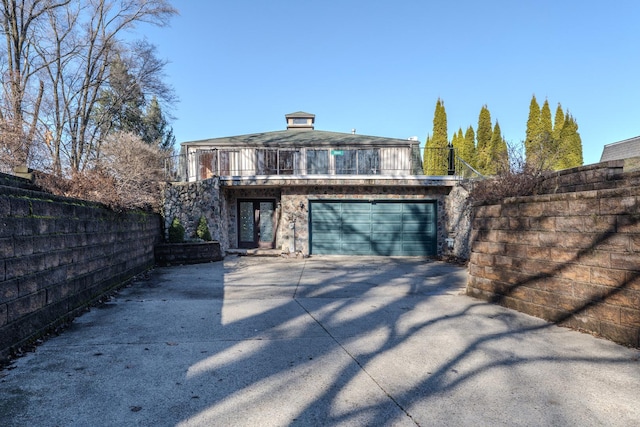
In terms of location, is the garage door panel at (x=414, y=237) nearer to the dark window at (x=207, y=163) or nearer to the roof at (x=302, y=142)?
the roof at (x=302, y=142)

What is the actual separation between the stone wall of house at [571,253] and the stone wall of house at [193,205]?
9978 mm

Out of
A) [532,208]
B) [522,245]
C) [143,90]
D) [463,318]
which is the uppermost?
[143,90]

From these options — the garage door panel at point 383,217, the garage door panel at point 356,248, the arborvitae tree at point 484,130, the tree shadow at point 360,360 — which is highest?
the arborvitae tree at point 484,130

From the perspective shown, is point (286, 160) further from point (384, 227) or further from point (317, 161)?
point (384, 227)

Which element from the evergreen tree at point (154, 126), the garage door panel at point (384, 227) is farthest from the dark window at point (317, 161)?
the evergreen tree at point (154, 126)

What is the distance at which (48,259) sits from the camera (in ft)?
14.4

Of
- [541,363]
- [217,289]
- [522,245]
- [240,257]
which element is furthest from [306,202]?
[541,363]

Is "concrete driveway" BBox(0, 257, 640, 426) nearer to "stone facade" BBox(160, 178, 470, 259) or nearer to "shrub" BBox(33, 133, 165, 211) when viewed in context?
"shrub" BBox(33, 133, 165, 211)

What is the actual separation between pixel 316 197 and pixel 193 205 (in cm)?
473

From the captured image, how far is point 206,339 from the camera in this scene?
414 cm

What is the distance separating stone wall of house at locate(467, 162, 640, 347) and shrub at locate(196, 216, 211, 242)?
9.37m

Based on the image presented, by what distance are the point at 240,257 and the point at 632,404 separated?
1263 centimetres

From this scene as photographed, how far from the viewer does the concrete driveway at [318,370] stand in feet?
8.14

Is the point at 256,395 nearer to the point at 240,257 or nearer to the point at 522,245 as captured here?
the point at 522,245
